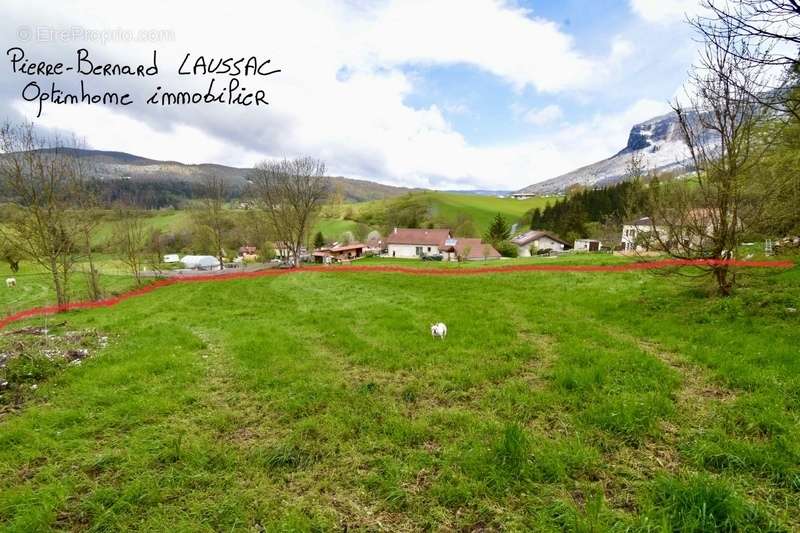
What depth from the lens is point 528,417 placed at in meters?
5.57

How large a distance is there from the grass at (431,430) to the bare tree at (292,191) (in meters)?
29.9

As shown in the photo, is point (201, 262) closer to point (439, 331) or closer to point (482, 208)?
point (439, 331)

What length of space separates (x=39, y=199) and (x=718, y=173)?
3027 cm

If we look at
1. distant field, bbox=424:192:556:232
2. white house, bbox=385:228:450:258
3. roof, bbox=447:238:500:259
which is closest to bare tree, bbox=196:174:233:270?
roof, bbox=447:238:500:259

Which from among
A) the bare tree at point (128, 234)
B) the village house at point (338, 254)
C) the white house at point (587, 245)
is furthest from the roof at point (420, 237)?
the bare tree at point (128, 234)

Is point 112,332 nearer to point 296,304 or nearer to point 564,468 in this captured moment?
point 296,304

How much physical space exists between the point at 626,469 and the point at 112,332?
47.0 feet

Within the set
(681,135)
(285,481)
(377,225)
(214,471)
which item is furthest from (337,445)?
(377,225)

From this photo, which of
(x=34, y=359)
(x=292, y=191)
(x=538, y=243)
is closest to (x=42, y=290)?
(x=292, y=191)

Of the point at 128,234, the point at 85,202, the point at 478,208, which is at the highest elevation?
the point at 478,208

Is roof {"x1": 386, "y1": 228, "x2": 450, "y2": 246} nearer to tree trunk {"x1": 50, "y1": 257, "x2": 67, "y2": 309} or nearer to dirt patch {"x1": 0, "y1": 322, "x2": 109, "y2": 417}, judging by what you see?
tree trunk {"x1": 50, "y1": 257, "x2": 67, "y2": 309}

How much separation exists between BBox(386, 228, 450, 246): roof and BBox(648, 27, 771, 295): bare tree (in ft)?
225

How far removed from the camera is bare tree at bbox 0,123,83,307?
18.7 metres

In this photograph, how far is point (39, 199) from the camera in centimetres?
1947
